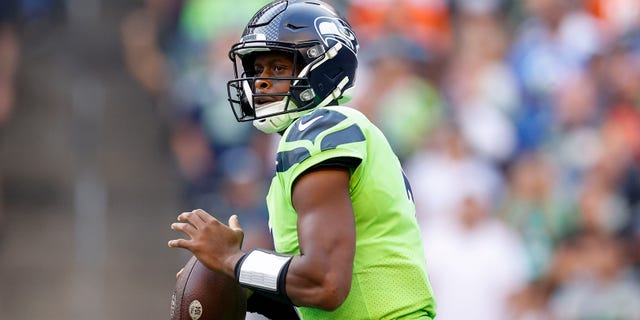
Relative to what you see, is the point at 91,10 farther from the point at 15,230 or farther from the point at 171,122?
the point at 15,230

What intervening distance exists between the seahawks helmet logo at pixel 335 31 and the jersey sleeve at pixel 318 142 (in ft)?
1.48

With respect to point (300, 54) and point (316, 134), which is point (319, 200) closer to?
point (316, 134)

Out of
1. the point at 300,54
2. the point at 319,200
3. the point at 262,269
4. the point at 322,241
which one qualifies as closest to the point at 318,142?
the point at 319,200

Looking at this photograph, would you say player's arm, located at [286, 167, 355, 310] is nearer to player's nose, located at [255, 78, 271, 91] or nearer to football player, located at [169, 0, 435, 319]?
football player, located at [169, 0, 435, 319]

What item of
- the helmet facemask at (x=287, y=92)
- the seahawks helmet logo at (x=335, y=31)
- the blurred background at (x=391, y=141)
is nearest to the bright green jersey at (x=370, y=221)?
the helmet facemask at (x=287, y=92)

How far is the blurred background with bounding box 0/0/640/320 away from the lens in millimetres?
8266

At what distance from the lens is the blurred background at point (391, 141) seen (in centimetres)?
827

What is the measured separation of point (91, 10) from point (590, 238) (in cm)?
475

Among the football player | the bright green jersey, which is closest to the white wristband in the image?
the football player

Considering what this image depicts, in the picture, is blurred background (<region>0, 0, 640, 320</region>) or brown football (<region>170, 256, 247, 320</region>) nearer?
brown football (<region>170, 256, 247, 320</region>)

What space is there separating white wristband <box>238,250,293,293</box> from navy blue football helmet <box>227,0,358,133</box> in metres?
0.60

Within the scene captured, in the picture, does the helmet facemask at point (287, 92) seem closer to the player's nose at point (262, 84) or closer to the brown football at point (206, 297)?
the player's nose at point (262, 84)

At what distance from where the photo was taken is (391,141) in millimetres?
8664

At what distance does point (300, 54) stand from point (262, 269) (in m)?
0.81
